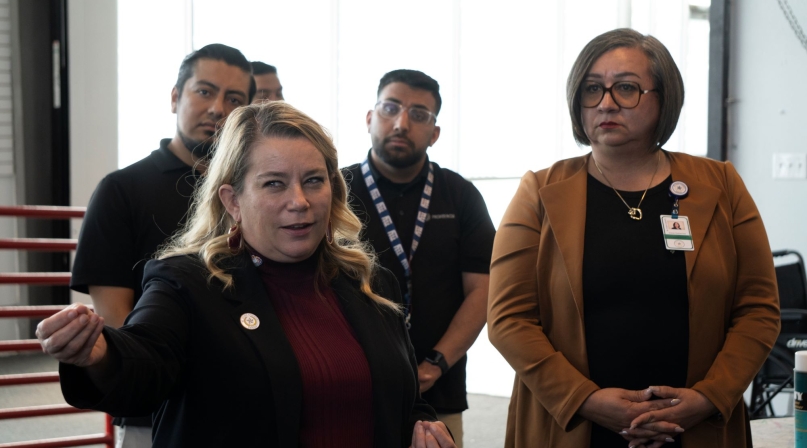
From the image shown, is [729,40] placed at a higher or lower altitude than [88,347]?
higher

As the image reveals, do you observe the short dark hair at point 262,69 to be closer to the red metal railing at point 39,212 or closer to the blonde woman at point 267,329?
the red metal railing at point 39,212

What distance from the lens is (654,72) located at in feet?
7.22

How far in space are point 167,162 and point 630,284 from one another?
142 cm

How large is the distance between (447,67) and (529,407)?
5.08 m

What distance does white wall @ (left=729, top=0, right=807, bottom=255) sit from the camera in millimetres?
5117

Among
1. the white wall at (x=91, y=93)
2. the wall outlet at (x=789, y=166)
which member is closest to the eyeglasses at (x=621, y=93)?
the wall outlet at (x=789, y=166)

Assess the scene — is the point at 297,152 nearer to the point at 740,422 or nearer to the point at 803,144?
the point at 740,422

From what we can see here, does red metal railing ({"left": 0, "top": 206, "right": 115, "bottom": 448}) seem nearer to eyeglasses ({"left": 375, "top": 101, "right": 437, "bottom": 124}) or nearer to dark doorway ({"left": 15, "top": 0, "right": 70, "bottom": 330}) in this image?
eyeglasses ({"left": 375, "top": 101, "right": 437, "bottom": 124})

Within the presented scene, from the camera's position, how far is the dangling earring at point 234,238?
1799 mm

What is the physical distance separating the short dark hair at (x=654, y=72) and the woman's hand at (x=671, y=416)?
2.25 feet

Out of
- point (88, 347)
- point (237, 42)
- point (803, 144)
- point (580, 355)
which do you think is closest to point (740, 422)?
point (580, 355)

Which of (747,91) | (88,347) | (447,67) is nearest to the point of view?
(88,347)

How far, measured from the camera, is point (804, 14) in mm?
5027

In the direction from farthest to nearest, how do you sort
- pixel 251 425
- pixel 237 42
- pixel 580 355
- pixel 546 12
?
pixel 546 12, pixel 237 42, pixel 580 355, pixel 251 425
